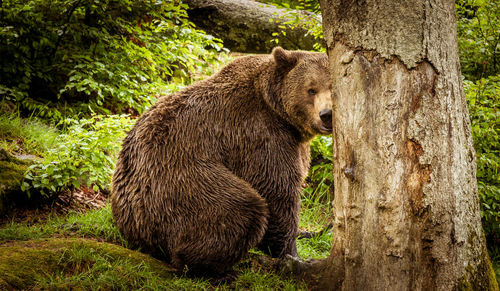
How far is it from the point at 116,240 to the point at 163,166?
109cm

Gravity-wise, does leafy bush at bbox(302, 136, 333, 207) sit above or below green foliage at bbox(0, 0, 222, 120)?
below

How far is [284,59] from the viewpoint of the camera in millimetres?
4184

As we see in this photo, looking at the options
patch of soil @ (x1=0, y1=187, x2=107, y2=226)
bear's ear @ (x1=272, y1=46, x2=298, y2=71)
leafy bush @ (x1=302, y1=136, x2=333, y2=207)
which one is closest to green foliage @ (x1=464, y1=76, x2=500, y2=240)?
leafy bush @ (x1=302, y1=136, x2=333, y2=207)

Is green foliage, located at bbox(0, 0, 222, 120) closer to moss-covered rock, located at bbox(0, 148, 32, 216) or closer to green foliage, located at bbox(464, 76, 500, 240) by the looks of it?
moss-covered rock, located at bbox(0, 148, 32, 216)

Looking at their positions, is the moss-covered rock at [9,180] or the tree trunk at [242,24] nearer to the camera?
the moss-covered rock at [9,180]

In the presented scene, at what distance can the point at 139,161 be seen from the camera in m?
3.75

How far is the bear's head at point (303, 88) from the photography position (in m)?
3.96

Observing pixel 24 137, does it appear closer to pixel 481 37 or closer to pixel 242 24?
pixel 242 24

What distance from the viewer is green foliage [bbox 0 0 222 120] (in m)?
6.10

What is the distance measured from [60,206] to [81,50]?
2724 mm

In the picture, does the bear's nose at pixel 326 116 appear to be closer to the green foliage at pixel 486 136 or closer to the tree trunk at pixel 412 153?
the tree trunk at pixel 412 153

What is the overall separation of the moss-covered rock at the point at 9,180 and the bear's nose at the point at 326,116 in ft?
11.6

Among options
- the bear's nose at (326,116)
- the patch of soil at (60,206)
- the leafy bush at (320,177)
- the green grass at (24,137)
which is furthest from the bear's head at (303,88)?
the green grass at (24,137)

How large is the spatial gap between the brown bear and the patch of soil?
1.52m
